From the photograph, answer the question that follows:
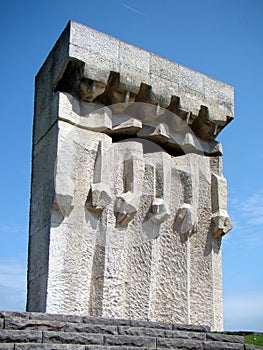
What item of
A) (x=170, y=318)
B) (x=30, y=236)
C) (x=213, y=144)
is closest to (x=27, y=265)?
(x=30, y=236)

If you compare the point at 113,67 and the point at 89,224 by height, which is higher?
the point at 113,67

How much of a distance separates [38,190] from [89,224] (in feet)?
2.86

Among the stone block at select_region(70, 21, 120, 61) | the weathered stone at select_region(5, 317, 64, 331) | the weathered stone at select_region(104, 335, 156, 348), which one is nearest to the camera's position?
the weathered stone at select_region(5, 317, 64, 331)

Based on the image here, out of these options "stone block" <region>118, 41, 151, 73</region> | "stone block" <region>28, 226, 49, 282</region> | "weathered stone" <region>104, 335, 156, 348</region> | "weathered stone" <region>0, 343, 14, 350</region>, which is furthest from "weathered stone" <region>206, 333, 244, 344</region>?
"stone block" <region>118, 41, 151, 73</region>

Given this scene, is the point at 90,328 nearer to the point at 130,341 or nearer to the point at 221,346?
the point at 130,341

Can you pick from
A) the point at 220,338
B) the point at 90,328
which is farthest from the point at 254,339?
the point at 90,328

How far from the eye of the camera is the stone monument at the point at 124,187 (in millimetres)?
7219

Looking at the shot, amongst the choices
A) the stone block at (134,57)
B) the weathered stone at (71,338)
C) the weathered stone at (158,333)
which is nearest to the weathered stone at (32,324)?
the weathered stone at (71,338)

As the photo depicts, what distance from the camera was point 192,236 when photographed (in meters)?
8.46

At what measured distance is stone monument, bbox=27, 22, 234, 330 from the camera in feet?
23.7

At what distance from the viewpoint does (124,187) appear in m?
7.92

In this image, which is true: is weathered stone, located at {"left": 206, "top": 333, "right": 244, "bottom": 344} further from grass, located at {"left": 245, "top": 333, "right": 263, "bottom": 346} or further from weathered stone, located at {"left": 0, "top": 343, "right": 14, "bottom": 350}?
weathered stone, located at {"left": 0, "top": 343, "right": 14, "bottom": 350}

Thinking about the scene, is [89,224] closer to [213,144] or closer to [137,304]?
[137,304]

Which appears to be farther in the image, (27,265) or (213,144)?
(213,144)
